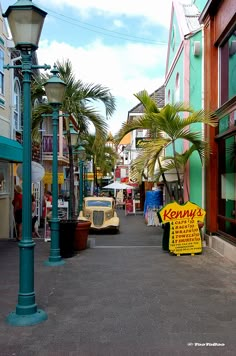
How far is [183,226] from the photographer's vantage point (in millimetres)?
11008

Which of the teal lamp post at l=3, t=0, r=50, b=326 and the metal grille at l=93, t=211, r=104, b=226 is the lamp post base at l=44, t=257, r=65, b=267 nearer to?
the teal lamp post at l=3, t=0, r=50, b=326

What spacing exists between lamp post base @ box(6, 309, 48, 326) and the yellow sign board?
574cm

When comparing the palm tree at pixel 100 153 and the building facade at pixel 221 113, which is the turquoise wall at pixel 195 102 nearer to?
the building facade at pixel 221 113

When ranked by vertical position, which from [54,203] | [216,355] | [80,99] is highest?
[80,99]

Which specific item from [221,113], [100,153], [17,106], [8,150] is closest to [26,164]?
[8,150]

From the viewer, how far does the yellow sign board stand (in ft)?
35.7

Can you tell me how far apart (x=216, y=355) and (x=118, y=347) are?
3.19 feet

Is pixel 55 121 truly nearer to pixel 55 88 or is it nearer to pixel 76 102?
pixel 55 88

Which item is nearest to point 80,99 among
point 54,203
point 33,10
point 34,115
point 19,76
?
point 34,115

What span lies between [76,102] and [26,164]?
894 centimetres

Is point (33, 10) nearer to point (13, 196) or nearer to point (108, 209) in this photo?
point (13, 196)

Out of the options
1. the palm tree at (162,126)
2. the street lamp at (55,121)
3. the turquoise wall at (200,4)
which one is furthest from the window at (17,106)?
the street lamp at (55,121)

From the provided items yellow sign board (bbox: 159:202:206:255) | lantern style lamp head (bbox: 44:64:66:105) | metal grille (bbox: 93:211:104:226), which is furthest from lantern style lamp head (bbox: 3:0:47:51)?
metal grille (bbox: 93:211:104:226)

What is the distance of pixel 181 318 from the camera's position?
18.3ft
